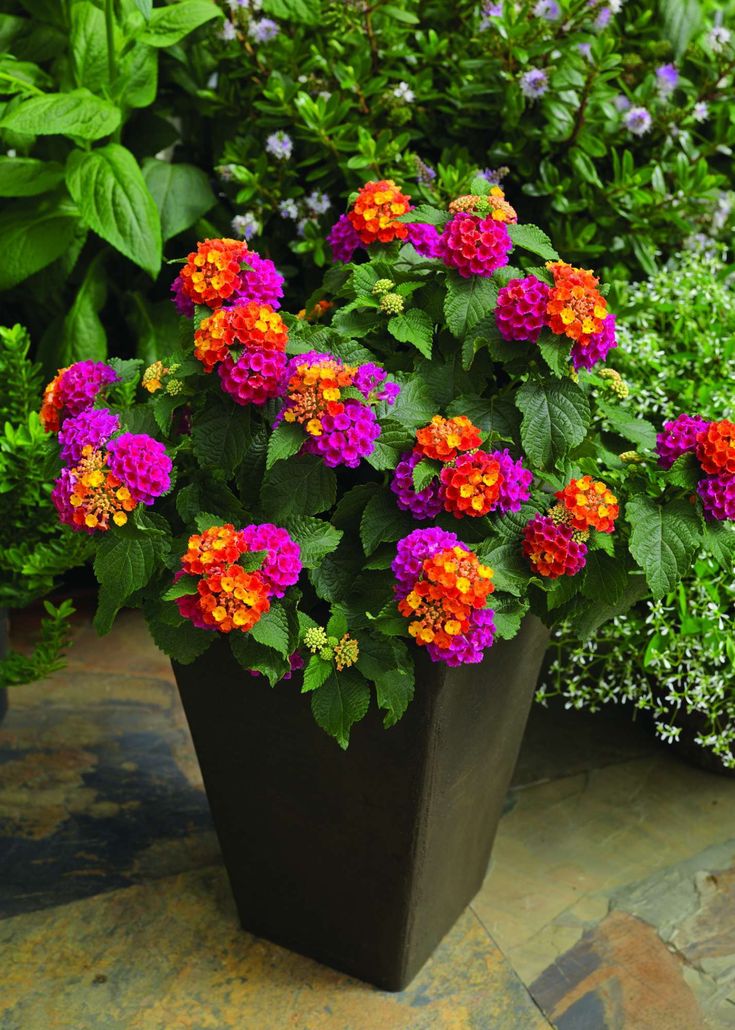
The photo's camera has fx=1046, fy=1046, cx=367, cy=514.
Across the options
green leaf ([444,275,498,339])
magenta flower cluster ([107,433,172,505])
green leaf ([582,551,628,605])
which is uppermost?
green leaf ([444,275,498,339])

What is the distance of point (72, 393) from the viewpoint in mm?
1220

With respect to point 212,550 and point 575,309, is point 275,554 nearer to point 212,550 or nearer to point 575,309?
point 212,550

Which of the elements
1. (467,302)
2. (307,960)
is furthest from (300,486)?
(307,960)

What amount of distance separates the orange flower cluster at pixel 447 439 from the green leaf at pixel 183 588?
27 centimetres

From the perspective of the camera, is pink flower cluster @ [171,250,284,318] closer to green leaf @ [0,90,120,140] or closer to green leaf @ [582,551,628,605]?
green leaf @ [582,551,628,605]

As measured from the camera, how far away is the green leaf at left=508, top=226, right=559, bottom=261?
1.21m

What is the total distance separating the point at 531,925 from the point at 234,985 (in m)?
0.44

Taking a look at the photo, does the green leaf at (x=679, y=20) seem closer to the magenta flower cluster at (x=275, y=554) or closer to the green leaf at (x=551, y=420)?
the green leaf at (x=551, y=420)

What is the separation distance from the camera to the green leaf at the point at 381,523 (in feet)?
3.70

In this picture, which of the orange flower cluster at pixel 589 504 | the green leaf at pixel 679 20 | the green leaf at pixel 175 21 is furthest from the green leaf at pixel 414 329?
the green leaf at pixel 679 20

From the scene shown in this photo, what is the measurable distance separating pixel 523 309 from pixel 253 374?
29 centimetres

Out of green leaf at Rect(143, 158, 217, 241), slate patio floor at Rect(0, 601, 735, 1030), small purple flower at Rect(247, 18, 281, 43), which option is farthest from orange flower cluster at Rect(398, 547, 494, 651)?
small purple flower at Rect(247, 18, 281, 43)

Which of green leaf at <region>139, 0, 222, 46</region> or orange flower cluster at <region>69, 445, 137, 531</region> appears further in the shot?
green leaf at <region>139, 0, 222, 46</region>

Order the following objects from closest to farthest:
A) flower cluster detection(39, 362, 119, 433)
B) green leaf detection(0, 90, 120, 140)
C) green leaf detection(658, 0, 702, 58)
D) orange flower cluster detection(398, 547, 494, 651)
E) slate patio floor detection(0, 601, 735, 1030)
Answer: orange flower cluster detection(398, 547, 494, 651), flower cluster detection(39, 362, 119, 433), slate patio floor detection(0, 601, 735, 1030), green leaf detection(0, 90, 120, 140), green leaf detection(658, 0, 702, 58)
